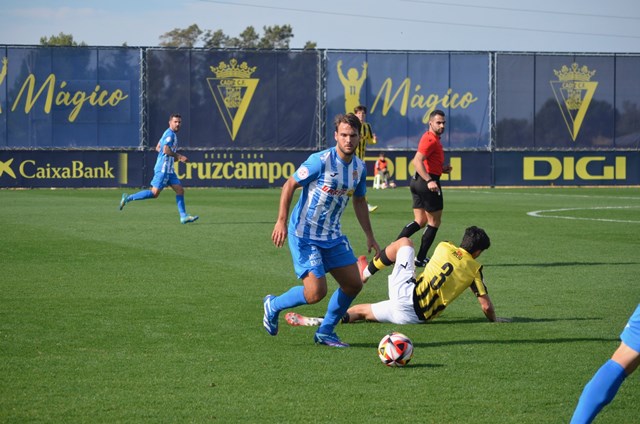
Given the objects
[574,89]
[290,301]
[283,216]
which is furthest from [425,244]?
[574,89]

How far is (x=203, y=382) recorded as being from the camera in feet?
22.3

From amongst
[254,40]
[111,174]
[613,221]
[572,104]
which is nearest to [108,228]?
[613,221]

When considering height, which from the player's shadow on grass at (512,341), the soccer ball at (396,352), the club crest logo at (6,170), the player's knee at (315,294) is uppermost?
the club crest logo at (6,170)

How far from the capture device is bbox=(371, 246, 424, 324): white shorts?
352 inches

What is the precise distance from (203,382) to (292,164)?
36891 millimetres

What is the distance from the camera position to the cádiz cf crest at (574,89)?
1816 inches

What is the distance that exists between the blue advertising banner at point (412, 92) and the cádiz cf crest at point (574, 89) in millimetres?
3389

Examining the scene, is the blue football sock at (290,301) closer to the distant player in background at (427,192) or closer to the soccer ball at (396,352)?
the soccer ball at (396,352)

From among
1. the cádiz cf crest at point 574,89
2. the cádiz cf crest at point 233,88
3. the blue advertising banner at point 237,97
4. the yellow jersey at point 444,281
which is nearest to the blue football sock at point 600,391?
the yellow jersey at point 444,281

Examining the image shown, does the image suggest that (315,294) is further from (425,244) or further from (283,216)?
(425,244)

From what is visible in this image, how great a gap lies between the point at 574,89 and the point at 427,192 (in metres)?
34.0

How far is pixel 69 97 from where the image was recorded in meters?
42.9

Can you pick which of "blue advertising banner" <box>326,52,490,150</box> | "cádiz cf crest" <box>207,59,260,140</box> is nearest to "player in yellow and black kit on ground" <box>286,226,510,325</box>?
"cádiz cf crest" <box>207,59,260,140</box>

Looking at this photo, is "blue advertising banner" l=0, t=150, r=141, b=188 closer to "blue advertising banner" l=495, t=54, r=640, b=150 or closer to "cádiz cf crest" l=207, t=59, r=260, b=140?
"cádiz cf crest" l=207, t=59, r=260, b=140
